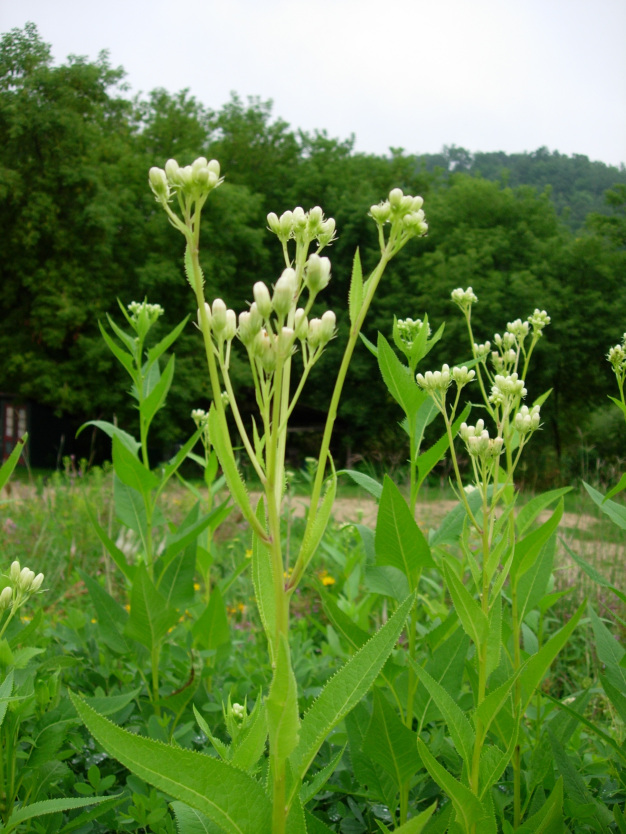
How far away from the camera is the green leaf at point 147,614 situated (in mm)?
1638

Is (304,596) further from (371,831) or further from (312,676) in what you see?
(371,831)

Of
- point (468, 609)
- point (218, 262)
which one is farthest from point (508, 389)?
point (218, 262)

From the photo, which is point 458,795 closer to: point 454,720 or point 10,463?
point 454,720

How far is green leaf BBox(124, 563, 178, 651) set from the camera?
164cm

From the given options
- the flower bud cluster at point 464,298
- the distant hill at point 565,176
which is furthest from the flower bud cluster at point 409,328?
the distant hill at point 565,176

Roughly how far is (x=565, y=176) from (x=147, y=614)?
1053 inches

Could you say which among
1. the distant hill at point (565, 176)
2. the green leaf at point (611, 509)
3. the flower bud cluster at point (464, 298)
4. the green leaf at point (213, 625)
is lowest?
the green leaf at point (213, 625)

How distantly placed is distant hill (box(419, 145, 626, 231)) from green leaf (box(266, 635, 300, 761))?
16.9 meters

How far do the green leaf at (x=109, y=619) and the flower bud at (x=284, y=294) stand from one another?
4.18 ft

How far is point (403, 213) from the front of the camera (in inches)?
38.8

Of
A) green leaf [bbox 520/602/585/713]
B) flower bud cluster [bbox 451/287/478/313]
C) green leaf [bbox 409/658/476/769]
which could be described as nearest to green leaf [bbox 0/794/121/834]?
green leaf [bbox 409/658/476/769]

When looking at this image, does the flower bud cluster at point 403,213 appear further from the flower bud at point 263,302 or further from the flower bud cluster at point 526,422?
the flower bud cluster at point 526,422

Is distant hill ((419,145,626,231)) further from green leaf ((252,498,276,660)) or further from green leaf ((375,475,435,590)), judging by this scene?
green leaf ((252,498,276,660))

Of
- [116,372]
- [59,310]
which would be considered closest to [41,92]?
[59,310]
